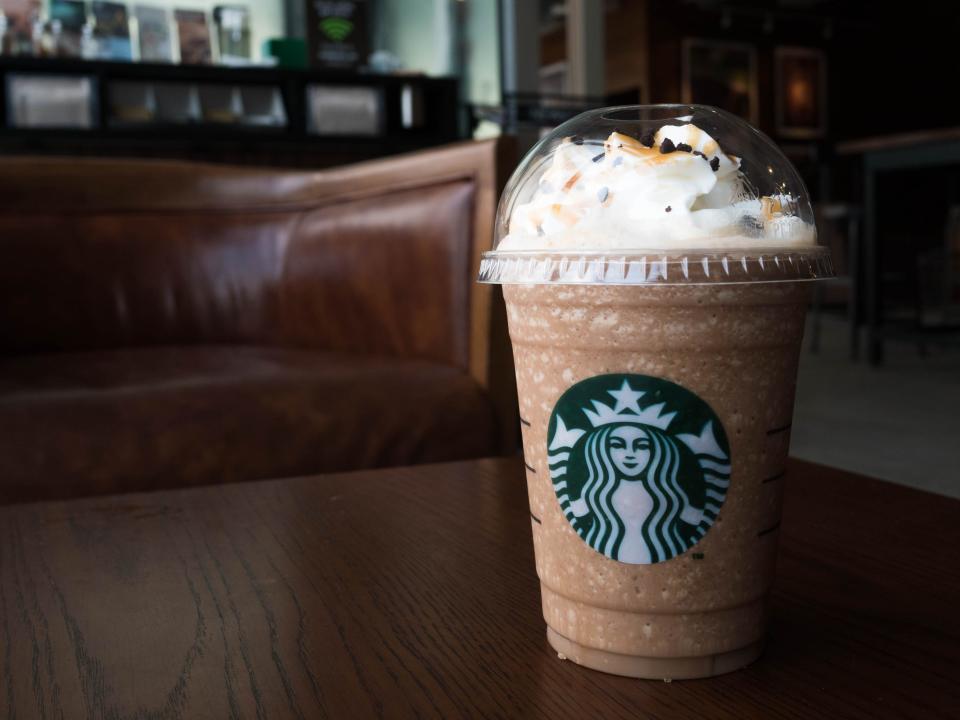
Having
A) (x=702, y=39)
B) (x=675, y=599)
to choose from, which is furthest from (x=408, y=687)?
(x=702, y=39)

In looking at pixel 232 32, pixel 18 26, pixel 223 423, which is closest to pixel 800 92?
pixel 232 32

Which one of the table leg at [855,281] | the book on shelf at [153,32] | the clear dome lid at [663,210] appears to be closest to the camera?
the clear dome lid at [663,210]

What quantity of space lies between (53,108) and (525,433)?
4438 millimetres

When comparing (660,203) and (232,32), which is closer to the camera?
(660,203)

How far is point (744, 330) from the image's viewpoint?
448 mm

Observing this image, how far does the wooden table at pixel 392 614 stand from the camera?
0.45 metres

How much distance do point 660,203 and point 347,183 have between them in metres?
→ 1.59

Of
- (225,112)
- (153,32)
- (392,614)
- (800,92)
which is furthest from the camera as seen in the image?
(800,92)

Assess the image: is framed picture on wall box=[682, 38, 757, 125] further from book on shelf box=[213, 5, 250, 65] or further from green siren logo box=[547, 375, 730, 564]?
green siren logo box=[547, 375, 730, 564]

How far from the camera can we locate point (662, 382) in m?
0.45

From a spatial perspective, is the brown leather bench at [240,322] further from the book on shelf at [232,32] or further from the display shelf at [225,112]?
the book on shelf at [232,32]

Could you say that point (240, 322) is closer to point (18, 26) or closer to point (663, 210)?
point (663, 210)

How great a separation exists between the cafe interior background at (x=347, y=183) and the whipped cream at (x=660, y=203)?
1.00m

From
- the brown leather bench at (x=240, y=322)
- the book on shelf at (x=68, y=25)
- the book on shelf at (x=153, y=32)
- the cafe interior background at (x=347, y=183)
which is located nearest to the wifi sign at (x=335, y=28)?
the cafe interior background at (x=347, y=183)
